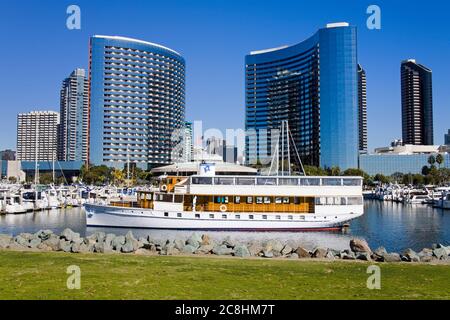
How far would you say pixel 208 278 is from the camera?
17.9 meters

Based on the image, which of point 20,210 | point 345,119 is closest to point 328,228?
Answer: point 20,210

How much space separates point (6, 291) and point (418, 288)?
1529 cm

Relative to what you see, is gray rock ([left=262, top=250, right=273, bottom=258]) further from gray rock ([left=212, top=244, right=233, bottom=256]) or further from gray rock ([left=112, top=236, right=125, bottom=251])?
gray rock ([left=112, top=236, right=125, bottom=251])

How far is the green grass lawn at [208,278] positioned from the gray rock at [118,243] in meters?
4.44

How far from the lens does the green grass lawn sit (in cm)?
1530

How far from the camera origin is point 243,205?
5531 cm

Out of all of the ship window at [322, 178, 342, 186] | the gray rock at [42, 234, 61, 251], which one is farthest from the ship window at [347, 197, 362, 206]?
the gray rock at [42, 234, 61, 251]

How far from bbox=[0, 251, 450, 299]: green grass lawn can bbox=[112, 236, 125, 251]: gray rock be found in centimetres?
444

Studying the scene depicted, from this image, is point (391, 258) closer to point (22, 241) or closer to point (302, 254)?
point (302, 254)

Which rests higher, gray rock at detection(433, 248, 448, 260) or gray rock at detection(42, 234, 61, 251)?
gray rock at detection(42, 234, 61, 251)

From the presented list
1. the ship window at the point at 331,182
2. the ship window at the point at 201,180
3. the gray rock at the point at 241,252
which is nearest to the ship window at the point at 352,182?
the ship window at the point at 331,182

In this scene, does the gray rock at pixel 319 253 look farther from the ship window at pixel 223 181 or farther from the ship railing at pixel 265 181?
the ship window at pixel 223 181

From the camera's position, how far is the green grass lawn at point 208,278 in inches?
603
